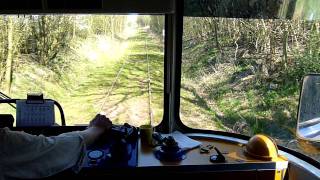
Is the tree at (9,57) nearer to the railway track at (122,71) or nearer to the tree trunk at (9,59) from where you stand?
the tree trunk at (9,59)

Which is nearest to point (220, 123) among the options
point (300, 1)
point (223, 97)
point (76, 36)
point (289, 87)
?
point (223, 97)

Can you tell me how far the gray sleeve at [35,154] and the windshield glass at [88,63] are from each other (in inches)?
31.4

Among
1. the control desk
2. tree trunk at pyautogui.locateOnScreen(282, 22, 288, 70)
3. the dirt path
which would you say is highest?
tree trunk at pyautogui.locateOnScreen(282, 22, 288, 70)

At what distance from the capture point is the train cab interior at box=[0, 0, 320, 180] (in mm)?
2084

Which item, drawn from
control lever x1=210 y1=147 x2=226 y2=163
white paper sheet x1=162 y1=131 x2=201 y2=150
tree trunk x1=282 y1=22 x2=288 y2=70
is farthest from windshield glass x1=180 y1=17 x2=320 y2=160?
control lever x1=210 y1=147 x2=226 y2=163

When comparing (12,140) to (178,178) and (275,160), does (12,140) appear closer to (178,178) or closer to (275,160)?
(178,178)

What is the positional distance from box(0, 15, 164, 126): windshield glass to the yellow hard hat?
23.4 inches

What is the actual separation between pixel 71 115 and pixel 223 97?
0.92 m

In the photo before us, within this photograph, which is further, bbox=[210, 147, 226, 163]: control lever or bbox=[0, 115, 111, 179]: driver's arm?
bbox=[210, 147, 226, 163]: control lever

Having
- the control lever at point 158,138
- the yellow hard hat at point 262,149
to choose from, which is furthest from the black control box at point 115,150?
the yellow hard hat at point 262,149

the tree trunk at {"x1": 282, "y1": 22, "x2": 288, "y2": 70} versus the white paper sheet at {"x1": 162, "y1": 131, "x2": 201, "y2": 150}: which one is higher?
the tree trunk at {"x1": 282, "y1": 22, "x2": 288, "y2": 70}

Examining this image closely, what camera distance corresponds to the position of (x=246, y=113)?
7.84ft

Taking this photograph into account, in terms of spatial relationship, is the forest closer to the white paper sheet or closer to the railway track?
the railway track

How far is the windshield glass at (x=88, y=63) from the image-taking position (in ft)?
7.47
